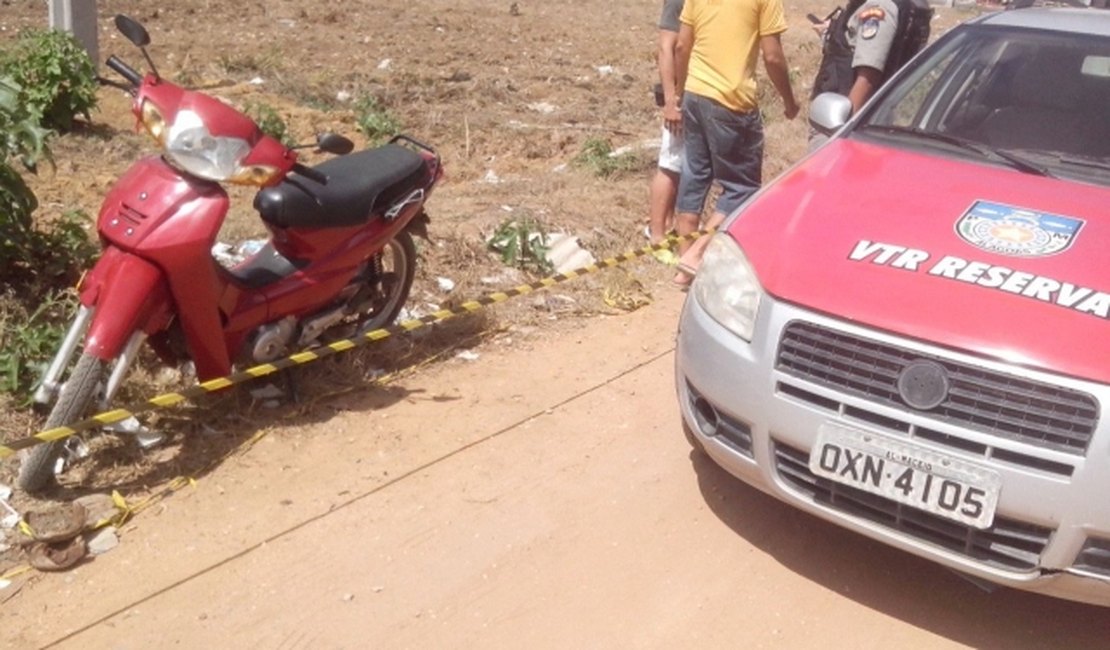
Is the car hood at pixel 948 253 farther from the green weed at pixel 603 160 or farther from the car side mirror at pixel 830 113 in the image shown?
the green weed at pixel 603 160

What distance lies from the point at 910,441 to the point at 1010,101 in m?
2.13


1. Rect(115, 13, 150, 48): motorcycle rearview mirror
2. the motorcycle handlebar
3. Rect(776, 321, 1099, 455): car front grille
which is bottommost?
Rect(776, 321, 1099, 455): car front grille

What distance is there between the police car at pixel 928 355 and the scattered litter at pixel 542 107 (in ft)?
24.4

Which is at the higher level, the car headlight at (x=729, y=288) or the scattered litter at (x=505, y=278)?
the car headlight at (x=729, y=288)

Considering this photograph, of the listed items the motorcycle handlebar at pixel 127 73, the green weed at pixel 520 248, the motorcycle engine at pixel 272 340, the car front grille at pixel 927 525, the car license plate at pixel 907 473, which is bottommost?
the green weed at pixel 520 248

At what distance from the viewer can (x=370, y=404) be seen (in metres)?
4.86

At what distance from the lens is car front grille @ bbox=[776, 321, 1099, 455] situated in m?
3.15

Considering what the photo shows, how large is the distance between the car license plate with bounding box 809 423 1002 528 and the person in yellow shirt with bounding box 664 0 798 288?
3057 mm

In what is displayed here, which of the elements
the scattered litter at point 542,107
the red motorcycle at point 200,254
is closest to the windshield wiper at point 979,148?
the red motorcycle at point 200,254

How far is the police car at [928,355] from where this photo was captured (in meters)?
3.19

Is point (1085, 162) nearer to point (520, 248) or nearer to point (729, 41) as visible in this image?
point (729, 41)

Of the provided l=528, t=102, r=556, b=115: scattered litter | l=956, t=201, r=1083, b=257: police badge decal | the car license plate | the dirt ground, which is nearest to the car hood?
l=956, t=201, r=1083, b=257: police badge decal

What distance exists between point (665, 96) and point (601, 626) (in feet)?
12.4

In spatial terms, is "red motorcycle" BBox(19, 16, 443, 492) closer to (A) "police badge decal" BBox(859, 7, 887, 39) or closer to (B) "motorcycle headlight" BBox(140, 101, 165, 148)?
(B) "motorcycle headlight" BBox(140, 101, 165, 148)
